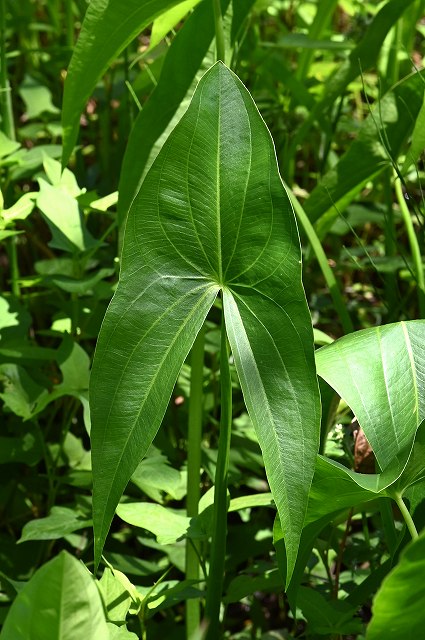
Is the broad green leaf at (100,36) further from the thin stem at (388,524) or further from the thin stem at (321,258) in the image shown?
the thin stem at (388,524)

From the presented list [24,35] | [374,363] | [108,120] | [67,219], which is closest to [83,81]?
[67,219]

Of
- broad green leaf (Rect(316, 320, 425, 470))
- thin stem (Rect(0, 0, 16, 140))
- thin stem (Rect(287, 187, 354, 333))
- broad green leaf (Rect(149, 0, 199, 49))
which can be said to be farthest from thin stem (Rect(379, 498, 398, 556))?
thin stem (Rect(0, 0, 16, 140))

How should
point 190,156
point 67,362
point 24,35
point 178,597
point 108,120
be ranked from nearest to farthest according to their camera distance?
point 190,156
point 178,597
point 67,362
point 108,120
point 24,35

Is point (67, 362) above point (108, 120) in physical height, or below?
below

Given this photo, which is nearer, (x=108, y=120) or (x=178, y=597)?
(x=178, y=597)

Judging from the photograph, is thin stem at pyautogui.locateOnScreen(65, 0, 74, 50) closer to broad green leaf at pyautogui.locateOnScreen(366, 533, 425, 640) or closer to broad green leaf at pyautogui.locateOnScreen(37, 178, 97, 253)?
broad green leaf at pyautogui.locateOnScreen(37, 178, 97, 253)

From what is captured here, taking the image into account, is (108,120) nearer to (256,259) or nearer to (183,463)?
(183,463)
